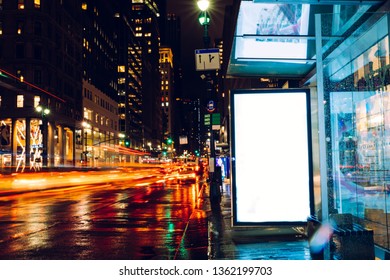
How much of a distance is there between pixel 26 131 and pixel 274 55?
66.0 metres

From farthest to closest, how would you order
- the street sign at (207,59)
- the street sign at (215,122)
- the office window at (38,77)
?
the office window at (38,77), the street sign at (215,122), the street sign at (207,59)

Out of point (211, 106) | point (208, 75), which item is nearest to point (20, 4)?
point (211, 106)

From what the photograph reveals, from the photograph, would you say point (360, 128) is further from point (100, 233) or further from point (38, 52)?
point (38, 52)

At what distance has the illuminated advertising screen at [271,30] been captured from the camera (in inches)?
324

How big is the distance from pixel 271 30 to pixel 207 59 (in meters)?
6.57

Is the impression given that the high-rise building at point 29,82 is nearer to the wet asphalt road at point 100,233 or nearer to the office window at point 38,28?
the office window at point 38,28

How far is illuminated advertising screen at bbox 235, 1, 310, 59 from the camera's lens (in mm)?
8234

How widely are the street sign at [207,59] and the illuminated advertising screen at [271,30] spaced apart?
545cm

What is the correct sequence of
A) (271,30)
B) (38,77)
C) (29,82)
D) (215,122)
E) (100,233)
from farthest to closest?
(38,77) → (29,82) → (215,122) → (100,233) → (271,30)

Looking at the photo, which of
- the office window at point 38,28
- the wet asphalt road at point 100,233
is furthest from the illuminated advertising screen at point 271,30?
the office window at point 38,28

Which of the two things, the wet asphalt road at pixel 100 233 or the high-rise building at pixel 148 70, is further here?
the high-rise building at pixel 148 70

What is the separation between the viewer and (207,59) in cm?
1525
